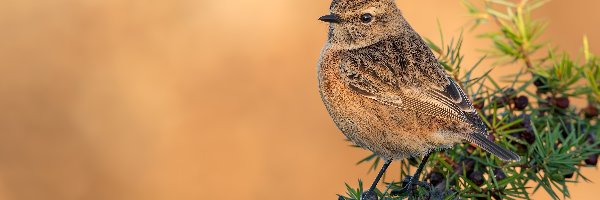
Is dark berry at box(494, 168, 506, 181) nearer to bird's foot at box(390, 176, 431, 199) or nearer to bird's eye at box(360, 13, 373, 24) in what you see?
bird's foot at box(390, 176, 431, 199)

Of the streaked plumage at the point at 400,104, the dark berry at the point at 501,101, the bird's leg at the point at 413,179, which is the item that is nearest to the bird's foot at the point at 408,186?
the bird's leg at the point at 413,179

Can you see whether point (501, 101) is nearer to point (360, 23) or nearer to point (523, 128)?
point (523, 128)

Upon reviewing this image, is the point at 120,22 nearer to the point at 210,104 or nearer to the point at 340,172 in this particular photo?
the point at 210,104

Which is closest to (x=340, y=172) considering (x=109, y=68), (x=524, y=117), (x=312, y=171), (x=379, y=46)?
(x=312, y=171)

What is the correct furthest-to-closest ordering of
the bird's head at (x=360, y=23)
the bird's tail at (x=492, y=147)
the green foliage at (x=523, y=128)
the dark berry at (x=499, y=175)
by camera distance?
the bird's head at (x=360, y=23)
the dark berry at (x=499, y=175)
the green foliage at (x=523, y=128)
the bird's tail at (x=492, y=147)

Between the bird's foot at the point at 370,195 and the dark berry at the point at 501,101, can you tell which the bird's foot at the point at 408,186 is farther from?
the dark berry at the point at 501,101
